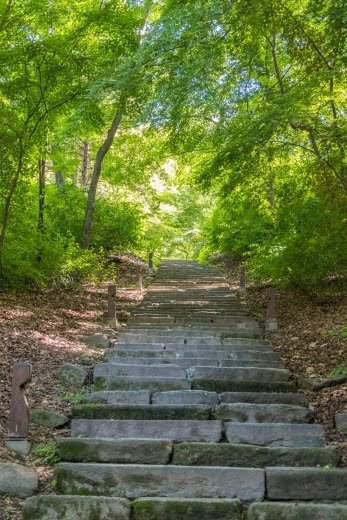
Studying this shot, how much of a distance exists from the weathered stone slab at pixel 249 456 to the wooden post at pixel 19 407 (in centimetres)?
139

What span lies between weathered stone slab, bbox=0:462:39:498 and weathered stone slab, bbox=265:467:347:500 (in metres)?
1.93

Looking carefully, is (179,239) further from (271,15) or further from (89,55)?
(271,15)

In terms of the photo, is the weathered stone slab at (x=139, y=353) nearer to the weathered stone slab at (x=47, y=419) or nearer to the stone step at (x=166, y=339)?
the stone step at (x=166, y=339)

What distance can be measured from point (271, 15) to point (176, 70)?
7.59 feet

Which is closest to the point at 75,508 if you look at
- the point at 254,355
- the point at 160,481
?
the point at 160,481

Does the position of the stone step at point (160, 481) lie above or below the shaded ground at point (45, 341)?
below

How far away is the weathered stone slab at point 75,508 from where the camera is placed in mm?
3915

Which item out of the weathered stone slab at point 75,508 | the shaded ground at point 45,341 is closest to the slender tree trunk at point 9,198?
the shaded ground at point 45,341

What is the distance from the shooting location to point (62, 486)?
14.5 ft

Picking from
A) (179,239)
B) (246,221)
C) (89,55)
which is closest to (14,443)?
(89,55)

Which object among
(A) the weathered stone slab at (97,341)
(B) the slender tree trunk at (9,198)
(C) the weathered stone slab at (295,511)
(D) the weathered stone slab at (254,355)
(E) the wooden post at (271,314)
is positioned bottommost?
(C) the weathered stone slab at (295,511)

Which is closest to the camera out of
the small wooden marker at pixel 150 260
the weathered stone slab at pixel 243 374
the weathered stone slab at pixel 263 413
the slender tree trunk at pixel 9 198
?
the weathered stone slab at pixel 263 413

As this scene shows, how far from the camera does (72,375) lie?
6.60 metres

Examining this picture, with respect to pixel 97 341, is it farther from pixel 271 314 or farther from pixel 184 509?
pixel 184 509
